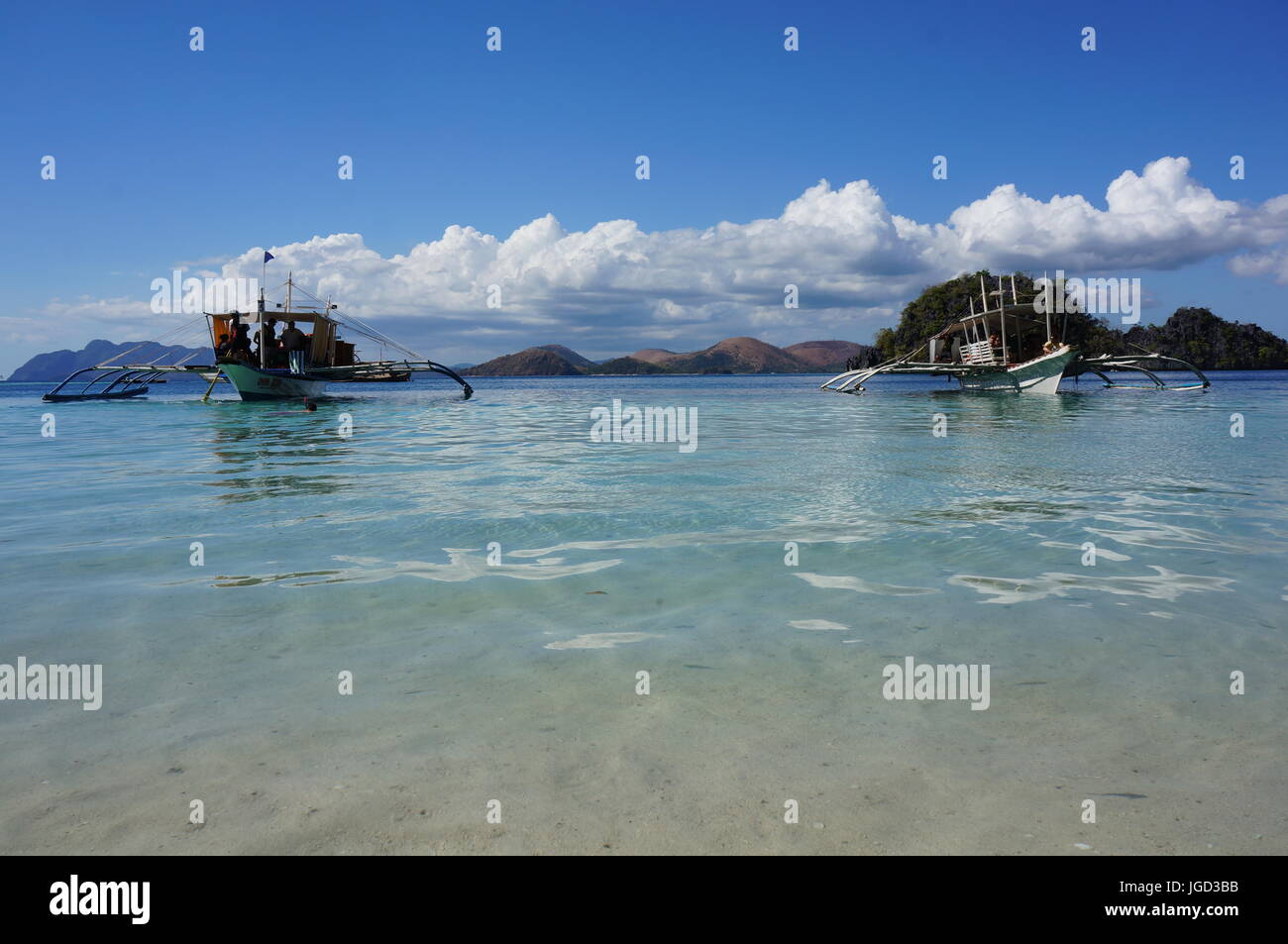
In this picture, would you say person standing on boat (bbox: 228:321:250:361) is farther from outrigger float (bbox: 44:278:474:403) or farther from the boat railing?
the boat railing

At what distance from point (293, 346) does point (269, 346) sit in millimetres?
1482

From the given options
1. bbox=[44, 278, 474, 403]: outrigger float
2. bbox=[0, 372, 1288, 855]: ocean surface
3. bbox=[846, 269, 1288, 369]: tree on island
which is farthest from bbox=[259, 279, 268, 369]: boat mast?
bbox=[846, 269, 1288, 369]: tree on island

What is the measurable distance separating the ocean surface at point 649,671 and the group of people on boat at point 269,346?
38928 mm

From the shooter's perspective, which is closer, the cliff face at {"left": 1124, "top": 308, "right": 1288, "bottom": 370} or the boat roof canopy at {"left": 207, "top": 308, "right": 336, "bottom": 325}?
the boat roof canopy at {"left": 207, "top": 308, "right": 336, "bottom": 325}

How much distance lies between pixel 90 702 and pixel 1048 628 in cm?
695

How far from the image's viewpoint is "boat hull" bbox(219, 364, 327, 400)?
155 feet

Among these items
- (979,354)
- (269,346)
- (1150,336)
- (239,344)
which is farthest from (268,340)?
(1150,336)

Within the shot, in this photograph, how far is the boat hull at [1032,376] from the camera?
161ft

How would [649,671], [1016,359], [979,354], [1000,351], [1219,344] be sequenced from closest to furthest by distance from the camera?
[649,671] → [1016,359] → [1000,351] → [979,354] → [1219,344]

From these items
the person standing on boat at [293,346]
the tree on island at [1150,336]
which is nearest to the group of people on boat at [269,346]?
the person standing on boat at [293,346]

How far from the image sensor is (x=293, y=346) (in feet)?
169

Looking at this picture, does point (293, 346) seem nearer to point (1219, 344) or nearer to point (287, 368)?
point (287, 368)

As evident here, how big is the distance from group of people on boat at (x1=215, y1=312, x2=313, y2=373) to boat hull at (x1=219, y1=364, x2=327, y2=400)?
862 millimetres
